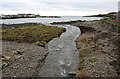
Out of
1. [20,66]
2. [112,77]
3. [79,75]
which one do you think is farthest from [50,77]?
[112,77]

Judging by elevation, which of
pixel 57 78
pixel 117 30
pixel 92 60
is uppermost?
pixel 117 30

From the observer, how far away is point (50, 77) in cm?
1324

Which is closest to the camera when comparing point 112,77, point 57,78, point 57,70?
point 112,77

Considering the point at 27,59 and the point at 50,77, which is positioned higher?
the point at 27,59

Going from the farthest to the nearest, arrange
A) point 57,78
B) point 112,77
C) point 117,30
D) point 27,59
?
point 117,30 < point 27,59 < point 57,78 < point 112,77

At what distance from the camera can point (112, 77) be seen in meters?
12.1

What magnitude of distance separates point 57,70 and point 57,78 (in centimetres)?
193

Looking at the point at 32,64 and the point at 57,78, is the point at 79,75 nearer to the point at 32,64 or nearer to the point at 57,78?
the point at 57,78

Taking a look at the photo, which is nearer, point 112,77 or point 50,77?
point 112,77

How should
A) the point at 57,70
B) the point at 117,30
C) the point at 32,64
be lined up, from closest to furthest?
the point at 57,70
the point at 32,64
the point at 117,30

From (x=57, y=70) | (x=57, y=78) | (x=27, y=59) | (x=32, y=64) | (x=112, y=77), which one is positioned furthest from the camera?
(x=27, y=59)

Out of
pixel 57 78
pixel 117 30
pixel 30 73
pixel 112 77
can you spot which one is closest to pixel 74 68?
pixel 57 78

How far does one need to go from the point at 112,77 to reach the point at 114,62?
12.9 feet

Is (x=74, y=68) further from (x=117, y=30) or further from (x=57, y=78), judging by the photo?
(x=117, y=30)
